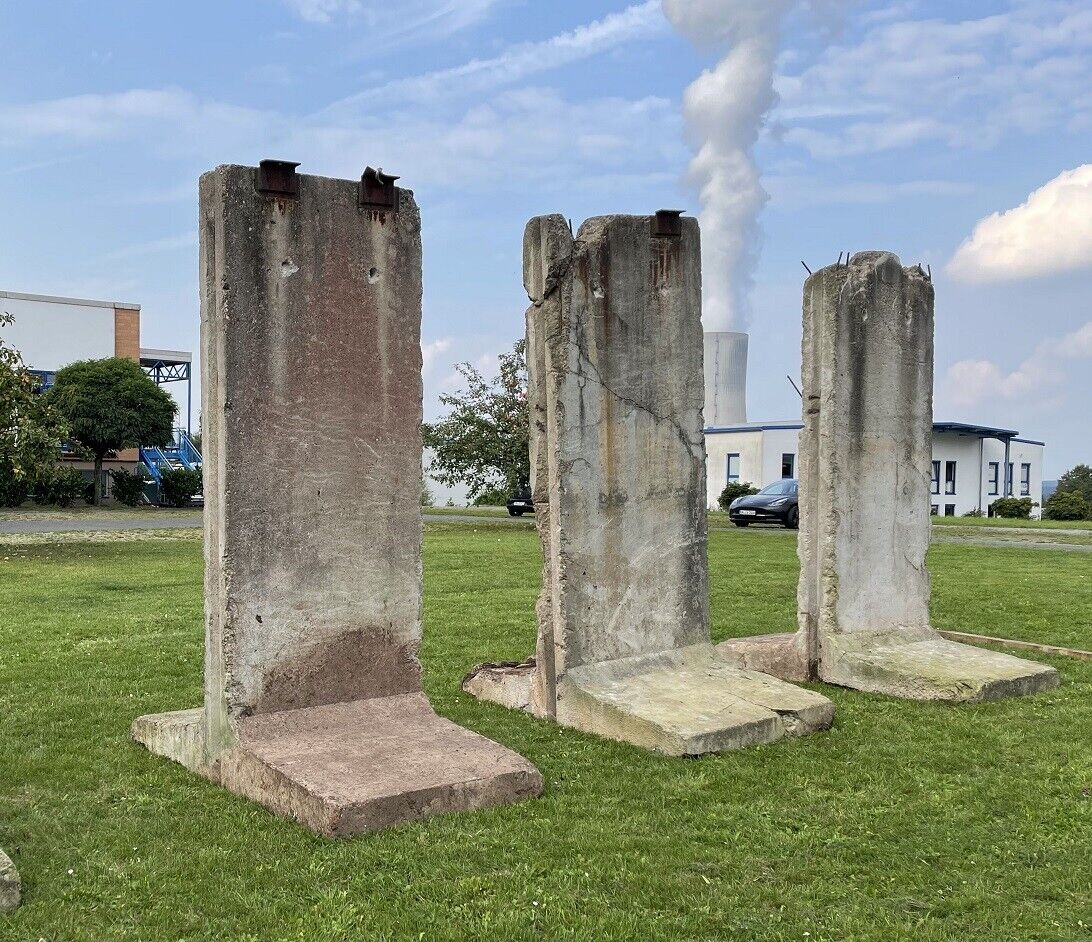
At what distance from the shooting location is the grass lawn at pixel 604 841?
3527 mm

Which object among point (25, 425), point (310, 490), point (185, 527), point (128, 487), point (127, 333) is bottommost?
point (185, 527)

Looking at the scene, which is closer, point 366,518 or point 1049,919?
point 1049,919

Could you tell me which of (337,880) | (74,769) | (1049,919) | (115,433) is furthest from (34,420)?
(115,433)

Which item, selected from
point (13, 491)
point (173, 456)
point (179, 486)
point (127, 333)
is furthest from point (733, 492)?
point (127, 333)

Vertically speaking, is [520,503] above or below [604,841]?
above

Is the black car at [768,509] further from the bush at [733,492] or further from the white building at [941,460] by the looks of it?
the white building at [941,460]

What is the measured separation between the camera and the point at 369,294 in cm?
557

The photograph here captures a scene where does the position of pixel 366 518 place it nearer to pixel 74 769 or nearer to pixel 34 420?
pixel 74 769

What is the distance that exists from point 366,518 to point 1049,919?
353cm

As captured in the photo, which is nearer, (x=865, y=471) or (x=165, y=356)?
(x=865, y=471)

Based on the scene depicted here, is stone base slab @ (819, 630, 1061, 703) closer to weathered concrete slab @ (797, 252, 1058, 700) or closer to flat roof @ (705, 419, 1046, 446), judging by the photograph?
weathered concrete slab @ (797, 252, 1058, 700)

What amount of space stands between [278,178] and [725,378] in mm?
40182

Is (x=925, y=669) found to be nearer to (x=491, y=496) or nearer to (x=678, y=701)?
(x=678, y=701)

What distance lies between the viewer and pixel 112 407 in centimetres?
3991
